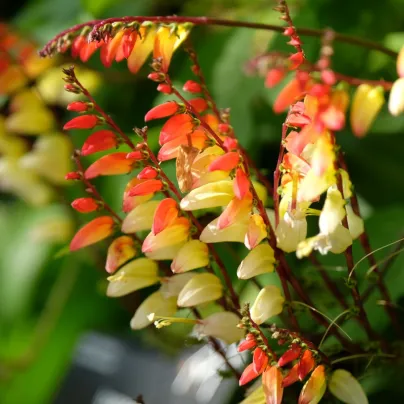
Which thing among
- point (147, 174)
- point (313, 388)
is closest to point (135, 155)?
point (147, 174)

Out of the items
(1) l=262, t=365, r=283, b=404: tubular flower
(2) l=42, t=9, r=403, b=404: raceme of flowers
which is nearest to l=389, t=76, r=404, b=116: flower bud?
(2) l=42, t=9, r=403, b=404: raceme of flowers

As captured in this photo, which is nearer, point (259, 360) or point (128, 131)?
point (259, 360)

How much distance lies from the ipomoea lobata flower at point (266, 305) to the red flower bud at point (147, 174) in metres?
0.06

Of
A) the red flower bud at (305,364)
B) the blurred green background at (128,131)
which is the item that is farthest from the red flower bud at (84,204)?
the blurred green background at (128,131)

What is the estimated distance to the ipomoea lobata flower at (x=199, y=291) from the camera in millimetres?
298

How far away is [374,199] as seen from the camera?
0.65m

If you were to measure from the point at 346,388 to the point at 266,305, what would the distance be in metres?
0.05

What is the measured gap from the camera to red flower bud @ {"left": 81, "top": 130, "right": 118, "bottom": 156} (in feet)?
0.97

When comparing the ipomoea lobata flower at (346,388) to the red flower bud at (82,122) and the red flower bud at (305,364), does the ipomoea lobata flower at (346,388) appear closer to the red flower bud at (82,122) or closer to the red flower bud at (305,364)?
the red flower bud at (305,364)

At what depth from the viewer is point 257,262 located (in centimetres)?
28

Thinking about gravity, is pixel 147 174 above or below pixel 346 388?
above

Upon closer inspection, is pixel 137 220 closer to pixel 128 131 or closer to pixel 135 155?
pixel 135 155

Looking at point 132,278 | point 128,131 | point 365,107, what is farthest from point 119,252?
point 128,131

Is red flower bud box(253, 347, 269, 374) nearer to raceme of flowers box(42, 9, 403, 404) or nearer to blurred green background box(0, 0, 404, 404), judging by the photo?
raceme of flowers box(42, 9, 403, 404)
